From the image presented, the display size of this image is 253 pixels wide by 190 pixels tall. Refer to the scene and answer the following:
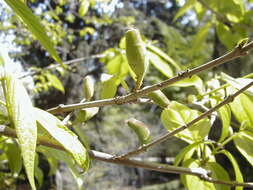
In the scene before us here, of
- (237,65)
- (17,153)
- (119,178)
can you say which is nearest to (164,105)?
(17,153)

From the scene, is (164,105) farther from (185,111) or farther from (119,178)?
(119,178)

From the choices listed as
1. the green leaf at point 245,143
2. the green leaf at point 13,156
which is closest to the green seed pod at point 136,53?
the green leaf at point 245,143

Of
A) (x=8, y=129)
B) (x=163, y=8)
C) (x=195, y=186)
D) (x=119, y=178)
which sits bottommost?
(x=119, y=178)

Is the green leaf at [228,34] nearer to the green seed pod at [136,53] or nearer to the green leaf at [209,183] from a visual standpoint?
the green leaf at [209,183]

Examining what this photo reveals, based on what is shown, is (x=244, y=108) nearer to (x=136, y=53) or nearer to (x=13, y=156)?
(x=136, y=53)

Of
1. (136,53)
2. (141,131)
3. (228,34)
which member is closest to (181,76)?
(136,53)

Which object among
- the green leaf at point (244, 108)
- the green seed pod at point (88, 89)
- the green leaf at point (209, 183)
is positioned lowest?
the green leaf at point (209, 183)
